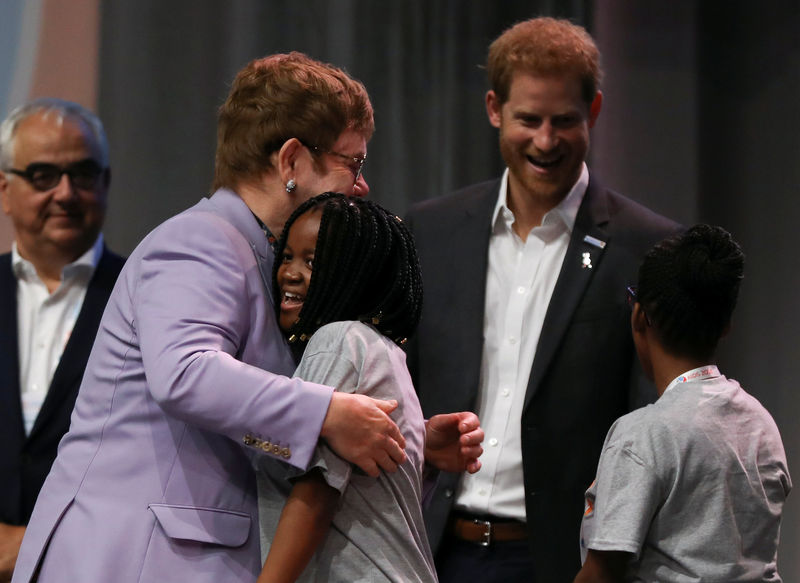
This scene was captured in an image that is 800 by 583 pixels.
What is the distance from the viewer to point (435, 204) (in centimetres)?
347

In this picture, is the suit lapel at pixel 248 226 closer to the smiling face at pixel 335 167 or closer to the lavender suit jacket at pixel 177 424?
the lavender suit jacket at pixel 177 424

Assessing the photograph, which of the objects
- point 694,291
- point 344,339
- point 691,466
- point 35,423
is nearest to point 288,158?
point 344,339

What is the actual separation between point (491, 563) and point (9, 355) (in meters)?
1.59

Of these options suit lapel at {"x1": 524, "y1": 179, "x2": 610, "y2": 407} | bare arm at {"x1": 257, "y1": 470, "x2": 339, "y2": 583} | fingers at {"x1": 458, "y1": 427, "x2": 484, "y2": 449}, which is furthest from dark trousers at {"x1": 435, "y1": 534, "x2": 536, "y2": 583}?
bare arm at {"x1": 257, "y1": 470, "x2": 339, "y2": 583}

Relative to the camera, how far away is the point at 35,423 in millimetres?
3264

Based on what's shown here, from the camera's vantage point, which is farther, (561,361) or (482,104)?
(482,104)

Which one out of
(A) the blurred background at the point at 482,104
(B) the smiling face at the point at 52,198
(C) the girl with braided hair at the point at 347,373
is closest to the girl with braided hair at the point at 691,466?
(C) the girl with braided hair at the point at 347,373

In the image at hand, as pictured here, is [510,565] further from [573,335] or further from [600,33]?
[600,33]

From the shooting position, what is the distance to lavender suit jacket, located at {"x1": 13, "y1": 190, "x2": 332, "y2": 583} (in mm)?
1833

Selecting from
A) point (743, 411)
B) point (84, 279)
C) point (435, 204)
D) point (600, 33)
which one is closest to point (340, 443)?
point (743, 411)

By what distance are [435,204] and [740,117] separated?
188 centimetres

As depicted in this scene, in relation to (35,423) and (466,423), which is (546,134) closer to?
(466,423)

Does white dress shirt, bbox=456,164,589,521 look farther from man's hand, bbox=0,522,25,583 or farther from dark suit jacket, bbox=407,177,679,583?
man's hand, bbox=0,522,25,583

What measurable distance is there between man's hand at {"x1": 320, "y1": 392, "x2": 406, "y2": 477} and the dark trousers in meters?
1.25
